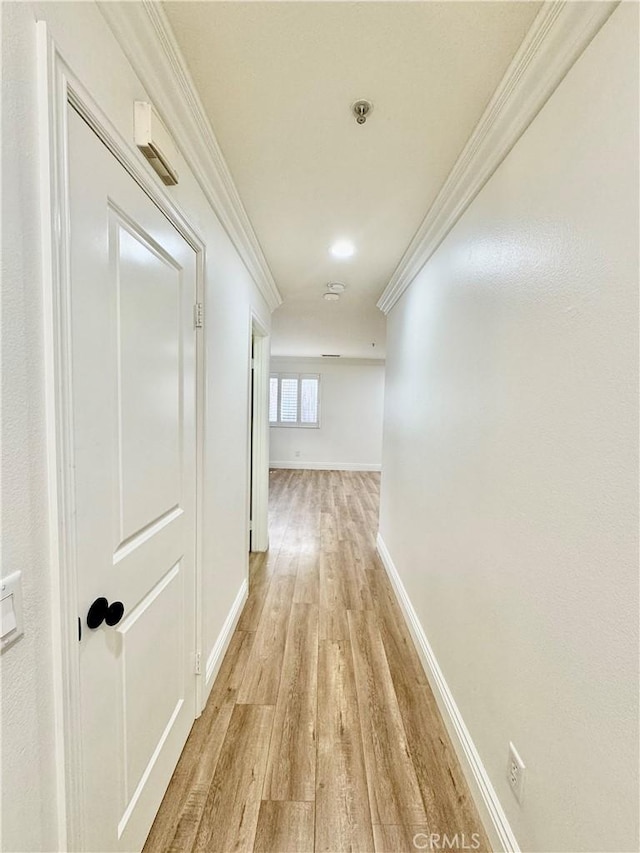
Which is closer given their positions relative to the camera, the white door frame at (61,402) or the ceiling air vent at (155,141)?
the white door frame at (61,402)

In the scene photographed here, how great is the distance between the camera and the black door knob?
2.59 feet

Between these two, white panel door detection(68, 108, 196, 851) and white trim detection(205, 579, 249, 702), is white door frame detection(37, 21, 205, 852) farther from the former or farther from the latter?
white trim detection(205, 579, 249, 702)

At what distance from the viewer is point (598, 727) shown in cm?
72

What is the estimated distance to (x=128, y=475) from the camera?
934 mm

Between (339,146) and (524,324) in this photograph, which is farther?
(339,146)

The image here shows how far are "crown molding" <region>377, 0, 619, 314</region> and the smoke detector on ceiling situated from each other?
38 cm

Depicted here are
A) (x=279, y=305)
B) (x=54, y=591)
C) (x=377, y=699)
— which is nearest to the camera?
(x=54, y=591)

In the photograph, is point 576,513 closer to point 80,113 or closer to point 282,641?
point 80,113

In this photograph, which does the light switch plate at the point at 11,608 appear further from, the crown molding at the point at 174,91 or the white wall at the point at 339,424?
the white wall at the point at 339,424

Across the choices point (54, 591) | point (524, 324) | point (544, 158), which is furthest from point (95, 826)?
point (544, 158)

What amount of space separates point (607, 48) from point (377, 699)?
233cm

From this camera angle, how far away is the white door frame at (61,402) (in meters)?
0.62

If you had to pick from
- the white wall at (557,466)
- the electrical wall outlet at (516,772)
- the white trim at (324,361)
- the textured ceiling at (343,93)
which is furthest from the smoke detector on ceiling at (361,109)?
the white trim at (324,361)

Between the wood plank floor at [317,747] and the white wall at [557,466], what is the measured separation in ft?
0.93
